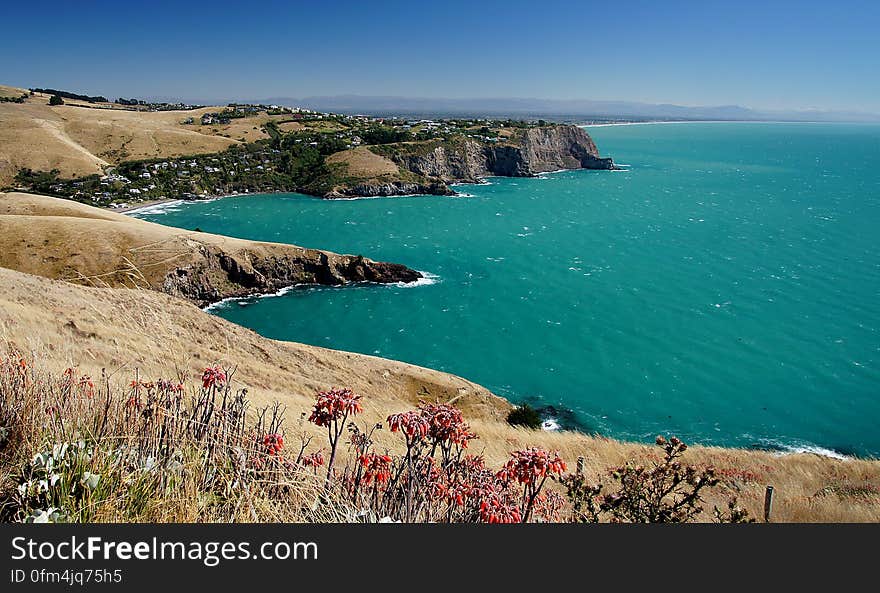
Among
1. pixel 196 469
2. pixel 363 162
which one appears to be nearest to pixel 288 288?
pixel 196 469

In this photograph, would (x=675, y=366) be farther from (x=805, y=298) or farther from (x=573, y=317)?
(x=805, y=298)

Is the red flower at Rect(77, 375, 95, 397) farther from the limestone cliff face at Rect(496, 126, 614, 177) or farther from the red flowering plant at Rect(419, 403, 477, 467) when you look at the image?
the limestone cliff face at Rect(496, 126, 614, 177)

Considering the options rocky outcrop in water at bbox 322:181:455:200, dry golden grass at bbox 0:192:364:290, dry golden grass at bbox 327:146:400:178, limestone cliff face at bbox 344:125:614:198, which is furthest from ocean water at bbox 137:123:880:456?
dry golden grass at bbox 327:146:400:178

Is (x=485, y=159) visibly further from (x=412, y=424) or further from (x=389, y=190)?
(x=412, y=424)

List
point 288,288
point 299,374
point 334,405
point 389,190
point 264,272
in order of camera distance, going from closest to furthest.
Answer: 1. point 334,405
2. point 299,374
3. point 264,272
4. point 288,288
5. point 389,190

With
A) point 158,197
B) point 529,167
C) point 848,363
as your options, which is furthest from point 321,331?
point 529,167
